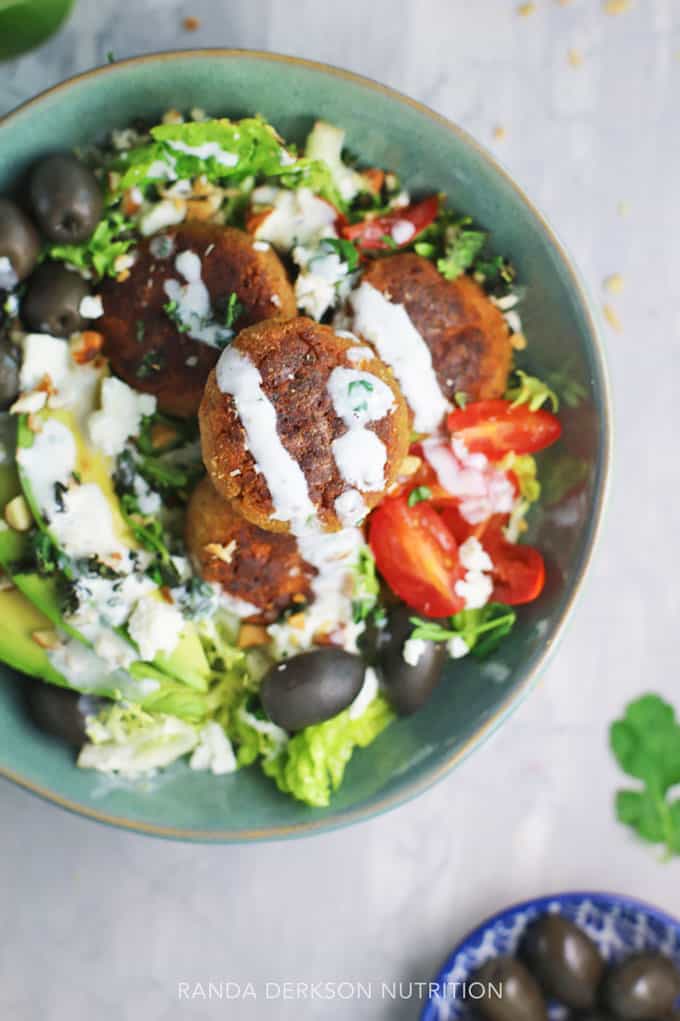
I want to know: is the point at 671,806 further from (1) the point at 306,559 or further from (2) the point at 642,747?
(1) the point at 306,559

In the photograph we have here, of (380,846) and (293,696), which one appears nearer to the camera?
(293,696)

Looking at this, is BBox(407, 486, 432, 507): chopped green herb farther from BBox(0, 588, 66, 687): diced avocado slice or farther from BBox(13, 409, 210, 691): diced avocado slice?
BBox(0, 588, 66, 687): diced avocado slice

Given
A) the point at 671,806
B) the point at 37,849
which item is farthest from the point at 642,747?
the point at 37,849

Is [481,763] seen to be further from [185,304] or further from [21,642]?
[185,304]

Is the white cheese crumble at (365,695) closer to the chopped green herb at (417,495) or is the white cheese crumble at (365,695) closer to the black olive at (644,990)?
the chopped green herb at (417,495)

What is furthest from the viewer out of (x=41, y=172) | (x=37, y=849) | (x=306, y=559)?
(x=37, y=849)

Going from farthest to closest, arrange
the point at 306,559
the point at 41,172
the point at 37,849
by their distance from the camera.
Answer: the point at 37,849 → the point at 306,559 → the point at 41,172
